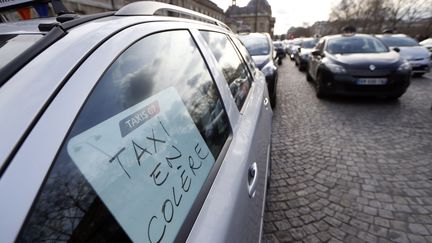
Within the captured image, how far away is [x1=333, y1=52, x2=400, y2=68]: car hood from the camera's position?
515cm

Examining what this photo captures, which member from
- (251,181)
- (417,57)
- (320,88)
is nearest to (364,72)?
(320,88)

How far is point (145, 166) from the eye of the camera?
0.73 meters

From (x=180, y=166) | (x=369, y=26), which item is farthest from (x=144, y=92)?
(x=369, y=26)

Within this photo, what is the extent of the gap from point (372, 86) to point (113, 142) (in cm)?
589

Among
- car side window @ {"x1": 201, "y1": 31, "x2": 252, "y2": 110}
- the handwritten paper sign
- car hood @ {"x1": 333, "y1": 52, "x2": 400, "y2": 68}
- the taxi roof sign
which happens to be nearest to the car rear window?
car hood @ {"x1": 333, "y1": 52, "x2": 400, "y2": 68}

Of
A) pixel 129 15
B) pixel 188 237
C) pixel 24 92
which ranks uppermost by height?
pixel 129 15

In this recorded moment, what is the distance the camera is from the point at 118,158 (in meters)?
0.66

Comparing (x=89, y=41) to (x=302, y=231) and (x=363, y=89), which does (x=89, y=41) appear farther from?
(x=363, y=89)

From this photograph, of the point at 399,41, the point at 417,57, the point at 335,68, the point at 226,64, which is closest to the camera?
the point at 226,64

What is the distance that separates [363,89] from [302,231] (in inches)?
171

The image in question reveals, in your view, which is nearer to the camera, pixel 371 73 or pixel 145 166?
pixel 145 166

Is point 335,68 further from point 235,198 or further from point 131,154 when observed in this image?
point 131,154

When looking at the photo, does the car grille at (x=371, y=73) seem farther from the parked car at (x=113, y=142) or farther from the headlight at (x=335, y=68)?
the parked car at (x=113, y=142)

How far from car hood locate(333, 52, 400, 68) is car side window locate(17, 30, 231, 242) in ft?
17.5
